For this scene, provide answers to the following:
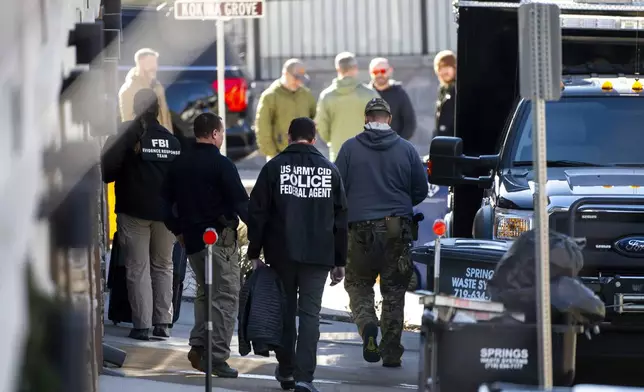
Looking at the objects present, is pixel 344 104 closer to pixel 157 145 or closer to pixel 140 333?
pixel 157 145

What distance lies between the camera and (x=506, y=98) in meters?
12.7

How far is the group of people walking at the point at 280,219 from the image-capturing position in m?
9.99

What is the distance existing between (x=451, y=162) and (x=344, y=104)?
4.86 meters

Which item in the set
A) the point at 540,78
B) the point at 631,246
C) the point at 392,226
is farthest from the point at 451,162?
the point at 540,78

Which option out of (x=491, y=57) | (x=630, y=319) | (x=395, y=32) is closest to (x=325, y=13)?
(x=395, y=32)

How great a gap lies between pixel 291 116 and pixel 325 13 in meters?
8.82

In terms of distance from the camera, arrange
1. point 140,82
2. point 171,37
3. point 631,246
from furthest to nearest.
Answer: point 171,37, point 140,82, point 631,246

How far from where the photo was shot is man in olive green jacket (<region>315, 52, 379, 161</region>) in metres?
→ 15.7

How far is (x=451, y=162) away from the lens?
10969mm

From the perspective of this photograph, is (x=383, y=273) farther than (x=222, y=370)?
Yes

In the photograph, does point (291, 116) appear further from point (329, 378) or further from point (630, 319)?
point (630, 319)

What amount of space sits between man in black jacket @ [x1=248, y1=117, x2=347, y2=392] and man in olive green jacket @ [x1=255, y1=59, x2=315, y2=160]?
614 cm

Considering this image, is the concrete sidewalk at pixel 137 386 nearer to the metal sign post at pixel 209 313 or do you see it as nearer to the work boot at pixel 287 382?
the work boot at pixel 287 382

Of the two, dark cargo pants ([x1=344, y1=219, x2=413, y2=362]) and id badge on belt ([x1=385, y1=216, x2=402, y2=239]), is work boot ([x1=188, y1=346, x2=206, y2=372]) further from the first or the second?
id badge on belt ([x1=385, y1=216, x2=402, y2=239])
